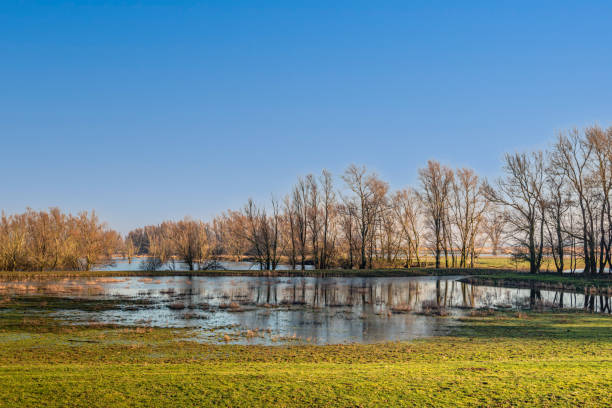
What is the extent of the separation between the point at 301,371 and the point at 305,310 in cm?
1290

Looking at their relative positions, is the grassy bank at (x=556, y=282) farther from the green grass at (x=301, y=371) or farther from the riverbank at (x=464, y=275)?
the green grass at (x=301, y=371)

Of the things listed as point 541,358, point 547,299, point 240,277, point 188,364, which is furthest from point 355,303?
point 240,277

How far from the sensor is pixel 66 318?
58.7 ft

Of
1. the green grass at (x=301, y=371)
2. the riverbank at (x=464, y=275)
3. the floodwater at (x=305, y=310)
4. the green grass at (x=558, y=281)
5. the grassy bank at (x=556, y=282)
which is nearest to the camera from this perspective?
the green grass at (x=301, y=371)

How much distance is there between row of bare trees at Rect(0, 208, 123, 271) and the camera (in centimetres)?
4662

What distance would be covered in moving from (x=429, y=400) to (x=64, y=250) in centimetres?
5085

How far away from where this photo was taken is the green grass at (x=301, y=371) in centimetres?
689

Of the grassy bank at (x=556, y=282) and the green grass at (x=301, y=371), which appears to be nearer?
the green grass at (x=301, y=371)

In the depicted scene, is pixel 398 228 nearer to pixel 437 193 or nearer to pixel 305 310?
pixel 437 193

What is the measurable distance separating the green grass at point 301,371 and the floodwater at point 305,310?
1.88m

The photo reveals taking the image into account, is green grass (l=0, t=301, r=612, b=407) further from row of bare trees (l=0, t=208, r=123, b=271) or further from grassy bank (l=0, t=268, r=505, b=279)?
row of bare trees (l=0, t=208, r=123, b=271)

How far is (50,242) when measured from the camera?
49.6m

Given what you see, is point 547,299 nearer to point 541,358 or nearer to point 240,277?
point 541,358

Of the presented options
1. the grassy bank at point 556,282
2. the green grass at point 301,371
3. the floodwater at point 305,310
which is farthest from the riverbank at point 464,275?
the green grass at point 301,371
